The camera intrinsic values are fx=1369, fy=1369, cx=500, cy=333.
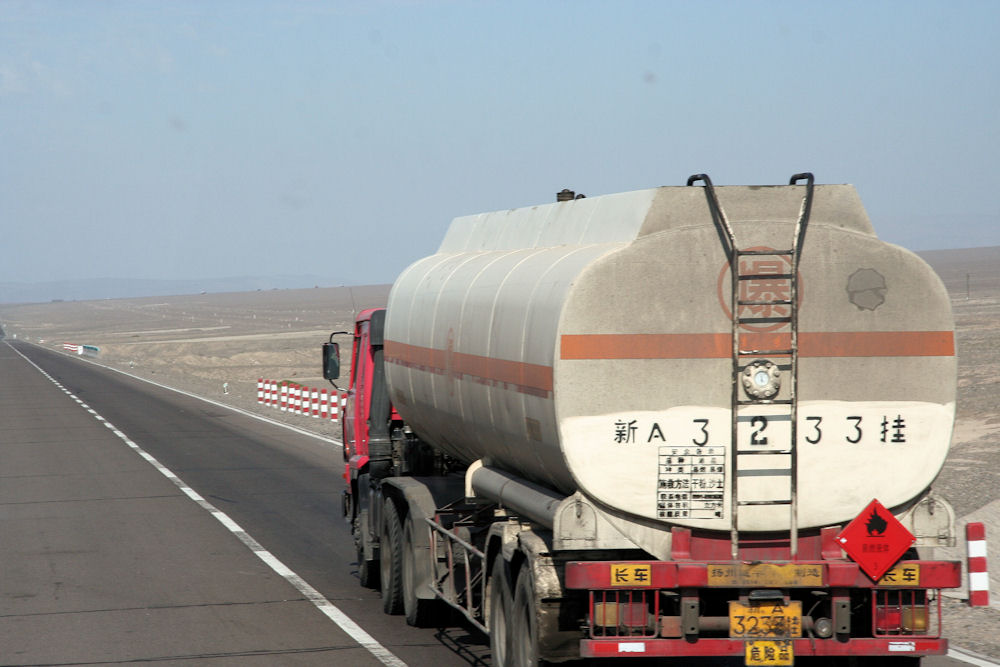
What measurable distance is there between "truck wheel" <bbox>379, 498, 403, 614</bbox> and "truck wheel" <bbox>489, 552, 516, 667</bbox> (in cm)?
262

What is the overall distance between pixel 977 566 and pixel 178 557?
26.1 feet

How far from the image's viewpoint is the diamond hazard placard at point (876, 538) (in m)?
7.14

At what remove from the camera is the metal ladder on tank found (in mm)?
7125

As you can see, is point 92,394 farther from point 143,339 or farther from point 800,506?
point 143,339

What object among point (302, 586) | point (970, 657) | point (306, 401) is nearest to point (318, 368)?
point (306, 401)

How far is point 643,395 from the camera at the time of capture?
714 cm

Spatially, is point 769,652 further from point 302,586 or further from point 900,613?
point 302,586

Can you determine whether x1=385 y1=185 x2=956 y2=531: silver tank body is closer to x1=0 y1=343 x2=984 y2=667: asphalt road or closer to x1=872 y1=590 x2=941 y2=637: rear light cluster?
x1=872 y1=590 x2=941 y2=637: rear light cluster

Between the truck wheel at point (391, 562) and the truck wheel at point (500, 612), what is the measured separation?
8.59 ft

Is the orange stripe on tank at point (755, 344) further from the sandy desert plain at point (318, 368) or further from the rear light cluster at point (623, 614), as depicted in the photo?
the sandy desert plain at point (318, 368)

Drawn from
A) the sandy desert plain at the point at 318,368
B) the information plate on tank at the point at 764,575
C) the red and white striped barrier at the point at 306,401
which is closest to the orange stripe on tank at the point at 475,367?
the information plate on tank at the point at 764,575

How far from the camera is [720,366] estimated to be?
7168 mm

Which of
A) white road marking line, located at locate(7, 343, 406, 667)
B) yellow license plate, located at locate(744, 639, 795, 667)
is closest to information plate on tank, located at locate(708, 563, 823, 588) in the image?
yellow license plate, located at locate(744, 639, 795, 667)

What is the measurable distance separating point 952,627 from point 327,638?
473 cm
